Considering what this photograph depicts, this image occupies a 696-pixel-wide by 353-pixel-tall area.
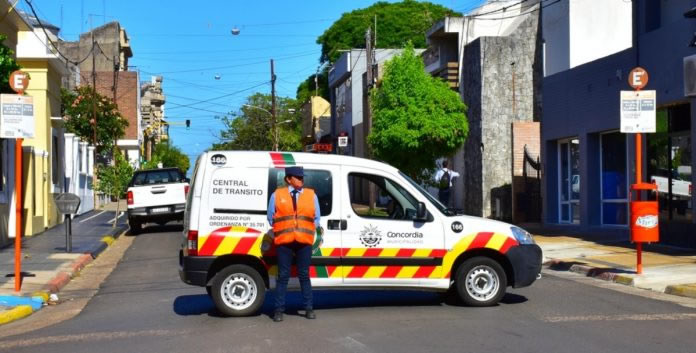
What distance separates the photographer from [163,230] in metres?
27.4

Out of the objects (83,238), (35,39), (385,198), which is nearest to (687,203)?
(385,198)

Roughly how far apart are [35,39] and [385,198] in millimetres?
17323

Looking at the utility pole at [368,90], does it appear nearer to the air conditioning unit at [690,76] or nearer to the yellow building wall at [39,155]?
the air conditioning unit at [690,76]

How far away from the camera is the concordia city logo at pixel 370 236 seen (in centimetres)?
1009

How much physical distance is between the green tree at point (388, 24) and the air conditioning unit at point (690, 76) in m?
51.2

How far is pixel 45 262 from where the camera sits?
16594 mm

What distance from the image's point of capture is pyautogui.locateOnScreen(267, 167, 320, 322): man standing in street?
30.6 feet

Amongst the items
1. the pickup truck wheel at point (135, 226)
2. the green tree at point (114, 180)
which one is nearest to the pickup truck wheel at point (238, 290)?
the pickup truck wheel at point (135, 226)

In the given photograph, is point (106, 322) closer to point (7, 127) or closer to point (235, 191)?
point (235, 191)

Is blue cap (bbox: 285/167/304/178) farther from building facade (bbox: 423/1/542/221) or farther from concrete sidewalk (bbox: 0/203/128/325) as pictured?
building facade (bbox: 423/1/542/221)

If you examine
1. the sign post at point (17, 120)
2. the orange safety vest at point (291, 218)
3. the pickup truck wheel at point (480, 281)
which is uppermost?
the sign post at point (17, 120)

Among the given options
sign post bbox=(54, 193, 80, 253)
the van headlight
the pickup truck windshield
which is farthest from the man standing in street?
the pickup truck windshield

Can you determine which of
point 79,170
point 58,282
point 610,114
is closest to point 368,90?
point 79,170

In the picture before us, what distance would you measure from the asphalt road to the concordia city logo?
0.82 m
